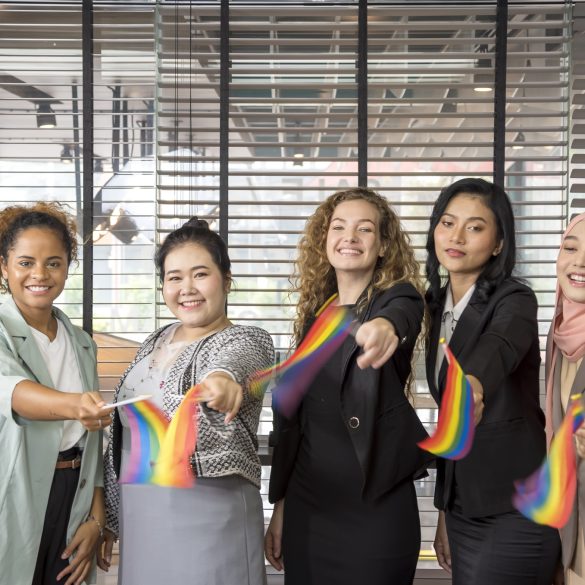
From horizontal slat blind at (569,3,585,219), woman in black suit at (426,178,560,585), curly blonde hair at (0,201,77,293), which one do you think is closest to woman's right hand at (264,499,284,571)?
woman in black suit at (426,178,560,585)

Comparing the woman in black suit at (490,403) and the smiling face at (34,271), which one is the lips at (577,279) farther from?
the smiling face at (34,271)

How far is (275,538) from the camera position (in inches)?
87.6

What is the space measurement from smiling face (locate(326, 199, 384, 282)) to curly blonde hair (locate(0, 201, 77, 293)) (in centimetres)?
72

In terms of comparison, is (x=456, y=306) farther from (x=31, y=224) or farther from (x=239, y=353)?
(x=31, y=224)

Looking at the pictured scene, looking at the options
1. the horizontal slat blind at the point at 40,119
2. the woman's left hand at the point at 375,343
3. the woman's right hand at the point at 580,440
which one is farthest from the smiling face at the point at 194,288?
the horizontal slat blind at the point at 40,119

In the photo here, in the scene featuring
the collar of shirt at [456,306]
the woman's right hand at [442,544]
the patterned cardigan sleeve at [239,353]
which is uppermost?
the collar of shirt at [456,306]

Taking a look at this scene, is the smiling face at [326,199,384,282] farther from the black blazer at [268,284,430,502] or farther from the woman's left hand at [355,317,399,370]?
the woman's left hand at [355,317,399,370]

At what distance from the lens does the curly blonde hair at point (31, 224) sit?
2.11 meters

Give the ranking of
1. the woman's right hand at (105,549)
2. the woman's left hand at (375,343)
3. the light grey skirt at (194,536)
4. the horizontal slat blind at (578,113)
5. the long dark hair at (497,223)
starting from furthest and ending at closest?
the horizontal slat blind at (578,113) < the woman's right hand at (105,549) < the long dark hair at (497,223) < the light grey skirt at (194,536) < the woman's left hand at (375,343)

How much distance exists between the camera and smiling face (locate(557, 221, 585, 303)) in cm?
196

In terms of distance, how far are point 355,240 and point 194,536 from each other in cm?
84

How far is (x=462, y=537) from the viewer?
204 centimetres

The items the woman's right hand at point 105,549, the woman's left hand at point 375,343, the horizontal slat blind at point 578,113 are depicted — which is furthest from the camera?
the horizontal slat blind at point 578,113

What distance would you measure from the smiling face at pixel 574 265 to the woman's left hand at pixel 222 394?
913mm
